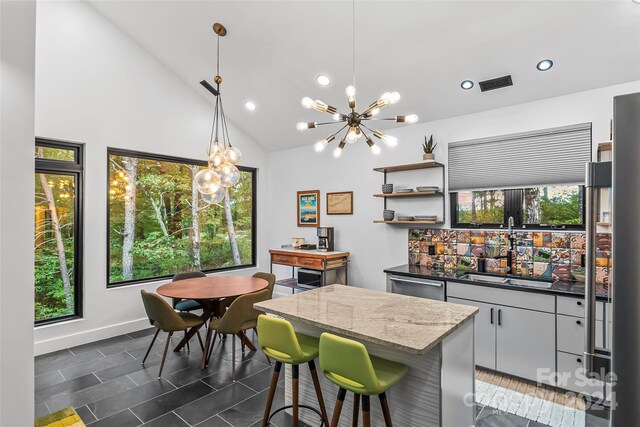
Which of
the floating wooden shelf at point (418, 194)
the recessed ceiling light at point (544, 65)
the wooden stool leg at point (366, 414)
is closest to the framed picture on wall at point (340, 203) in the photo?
the floating wooden shelf at point (418, 194)

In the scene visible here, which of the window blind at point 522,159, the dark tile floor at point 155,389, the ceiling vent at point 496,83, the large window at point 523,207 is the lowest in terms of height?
the dark tile floor at point 155,389

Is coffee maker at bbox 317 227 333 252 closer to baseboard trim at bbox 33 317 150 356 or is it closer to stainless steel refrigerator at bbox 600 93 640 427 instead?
baseboard trim at bbox 33 317 150 356

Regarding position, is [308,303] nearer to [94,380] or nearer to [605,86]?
[94,380]

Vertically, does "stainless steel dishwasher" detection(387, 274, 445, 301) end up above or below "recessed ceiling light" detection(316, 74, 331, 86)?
below

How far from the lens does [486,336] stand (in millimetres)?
3158

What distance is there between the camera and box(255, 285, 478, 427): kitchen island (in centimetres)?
176

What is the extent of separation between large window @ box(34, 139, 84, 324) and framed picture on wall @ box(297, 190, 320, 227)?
308 centimetres

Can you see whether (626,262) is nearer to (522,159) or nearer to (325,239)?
(522,159)

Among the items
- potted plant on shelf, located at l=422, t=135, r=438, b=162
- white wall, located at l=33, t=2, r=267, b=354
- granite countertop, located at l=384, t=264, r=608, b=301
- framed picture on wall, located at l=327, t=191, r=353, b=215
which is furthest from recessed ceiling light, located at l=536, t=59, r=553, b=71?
white wall, located at l=33, t=2, r=267, b=354

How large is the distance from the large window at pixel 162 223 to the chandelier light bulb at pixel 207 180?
1763 millimetres

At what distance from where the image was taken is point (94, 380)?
3041 mm

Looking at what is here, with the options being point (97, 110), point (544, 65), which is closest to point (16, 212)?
point (97, 110)

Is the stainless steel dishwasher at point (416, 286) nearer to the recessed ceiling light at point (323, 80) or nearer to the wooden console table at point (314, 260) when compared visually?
the wooden console table at point (314, 260)

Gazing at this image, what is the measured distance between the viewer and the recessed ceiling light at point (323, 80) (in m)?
3.88
